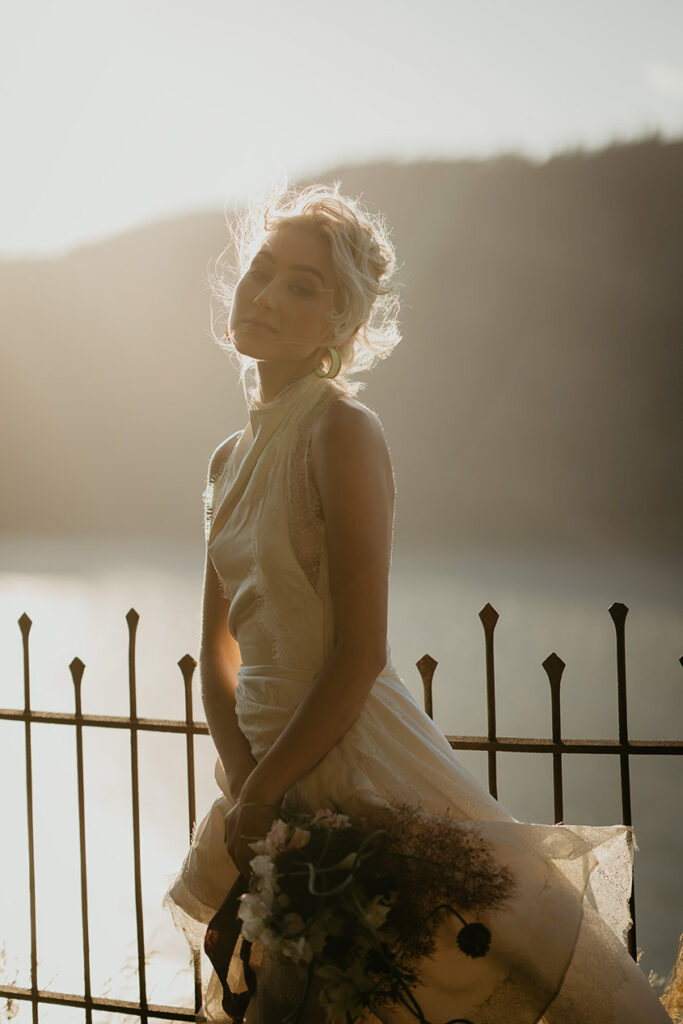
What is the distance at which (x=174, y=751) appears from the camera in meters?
10.6

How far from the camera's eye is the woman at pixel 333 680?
138 centimetres

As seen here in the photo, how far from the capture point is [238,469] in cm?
174

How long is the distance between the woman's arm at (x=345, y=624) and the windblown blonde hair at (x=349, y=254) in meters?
0.28

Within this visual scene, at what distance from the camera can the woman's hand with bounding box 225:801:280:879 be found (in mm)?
1478

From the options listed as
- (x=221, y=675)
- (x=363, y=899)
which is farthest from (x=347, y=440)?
(x=363, y=899)

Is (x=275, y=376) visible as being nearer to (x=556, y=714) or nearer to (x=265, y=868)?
(x=265, y=868)

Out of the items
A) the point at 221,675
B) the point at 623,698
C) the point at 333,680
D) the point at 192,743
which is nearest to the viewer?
the point at 333,680

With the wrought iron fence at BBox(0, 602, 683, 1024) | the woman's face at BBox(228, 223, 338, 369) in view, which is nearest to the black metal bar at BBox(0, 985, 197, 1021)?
the wrought iron fence at BBox(0, 602, 683, 1024)

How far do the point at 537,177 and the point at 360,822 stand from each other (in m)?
67.3

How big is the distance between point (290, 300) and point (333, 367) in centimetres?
15

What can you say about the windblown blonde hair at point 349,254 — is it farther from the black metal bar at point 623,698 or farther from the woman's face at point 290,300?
the black metal bar at point 623,698

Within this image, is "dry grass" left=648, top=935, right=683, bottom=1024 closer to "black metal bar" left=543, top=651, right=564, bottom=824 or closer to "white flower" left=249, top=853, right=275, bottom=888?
"black metal bar" left=543, top=651, right=564, bottom=824

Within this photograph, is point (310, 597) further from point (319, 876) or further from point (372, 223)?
point (372, 223)

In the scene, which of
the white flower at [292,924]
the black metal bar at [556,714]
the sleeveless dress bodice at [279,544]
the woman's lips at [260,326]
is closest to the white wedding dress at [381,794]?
the sleeveless dress bodice at [279,544]
